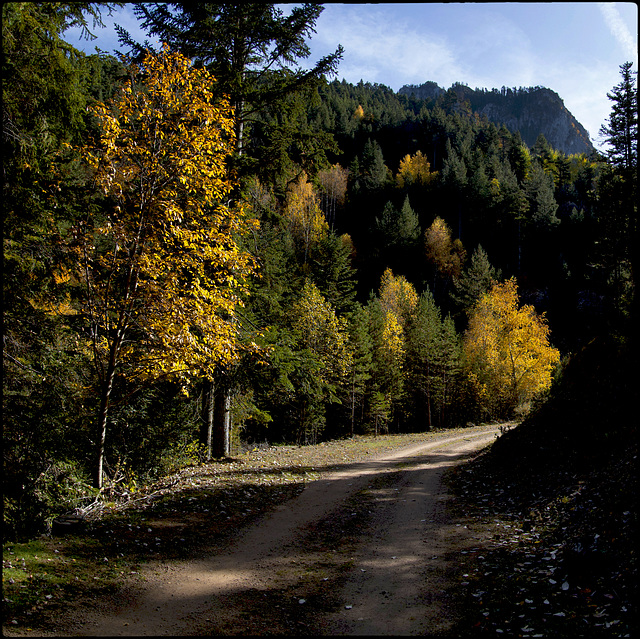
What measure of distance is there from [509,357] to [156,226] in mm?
32432

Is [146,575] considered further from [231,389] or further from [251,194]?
[251,194]

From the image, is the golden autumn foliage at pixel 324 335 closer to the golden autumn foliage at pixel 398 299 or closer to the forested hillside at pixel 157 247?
the forested hillside at pixel 157 247

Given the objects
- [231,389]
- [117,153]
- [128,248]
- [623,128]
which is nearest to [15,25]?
[117,153]

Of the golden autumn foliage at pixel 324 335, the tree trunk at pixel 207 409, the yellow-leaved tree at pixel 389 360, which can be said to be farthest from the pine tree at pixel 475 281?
the tree trunk at pixel 207 409

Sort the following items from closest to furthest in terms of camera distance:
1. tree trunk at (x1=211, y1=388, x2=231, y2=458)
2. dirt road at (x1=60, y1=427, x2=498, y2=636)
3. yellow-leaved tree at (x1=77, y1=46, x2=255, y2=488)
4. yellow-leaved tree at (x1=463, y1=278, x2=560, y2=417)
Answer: dirt road at (x1=60, y1=427, x2=498, y2=636) → yellow-leaved tree at (x1=77, y1=46, x2=255, y2=488) → tree trunk at (x1=211, y1=388, x2=231, y2=458) → yellow-leaved tree at (x1=463, y1=278, x2=560, y2=417)

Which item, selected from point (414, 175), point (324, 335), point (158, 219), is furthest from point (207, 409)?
point (414, 175)

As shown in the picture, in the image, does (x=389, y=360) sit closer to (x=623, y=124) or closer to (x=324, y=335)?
(x=324, y=335)

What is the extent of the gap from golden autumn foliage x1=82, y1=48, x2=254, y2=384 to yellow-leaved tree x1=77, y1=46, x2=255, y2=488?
0.07ft

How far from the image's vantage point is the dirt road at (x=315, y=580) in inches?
199

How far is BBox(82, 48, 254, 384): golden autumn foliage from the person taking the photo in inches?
322

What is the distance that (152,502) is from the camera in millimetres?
9055

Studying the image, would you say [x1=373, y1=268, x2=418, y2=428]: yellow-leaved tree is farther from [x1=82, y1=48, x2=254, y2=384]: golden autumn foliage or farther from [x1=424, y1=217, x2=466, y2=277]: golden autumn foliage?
[x1=424, y1=217, x2=466, y2=277]: golden autumn foliage

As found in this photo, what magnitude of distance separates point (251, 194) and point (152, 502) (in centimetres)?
980

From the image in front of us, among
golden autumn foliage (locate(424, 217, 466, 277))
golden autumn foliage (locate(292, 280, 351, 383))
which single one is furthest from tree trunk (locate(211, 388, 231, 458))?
golden autumn foliage (locate(424, 217, 466, 277))
